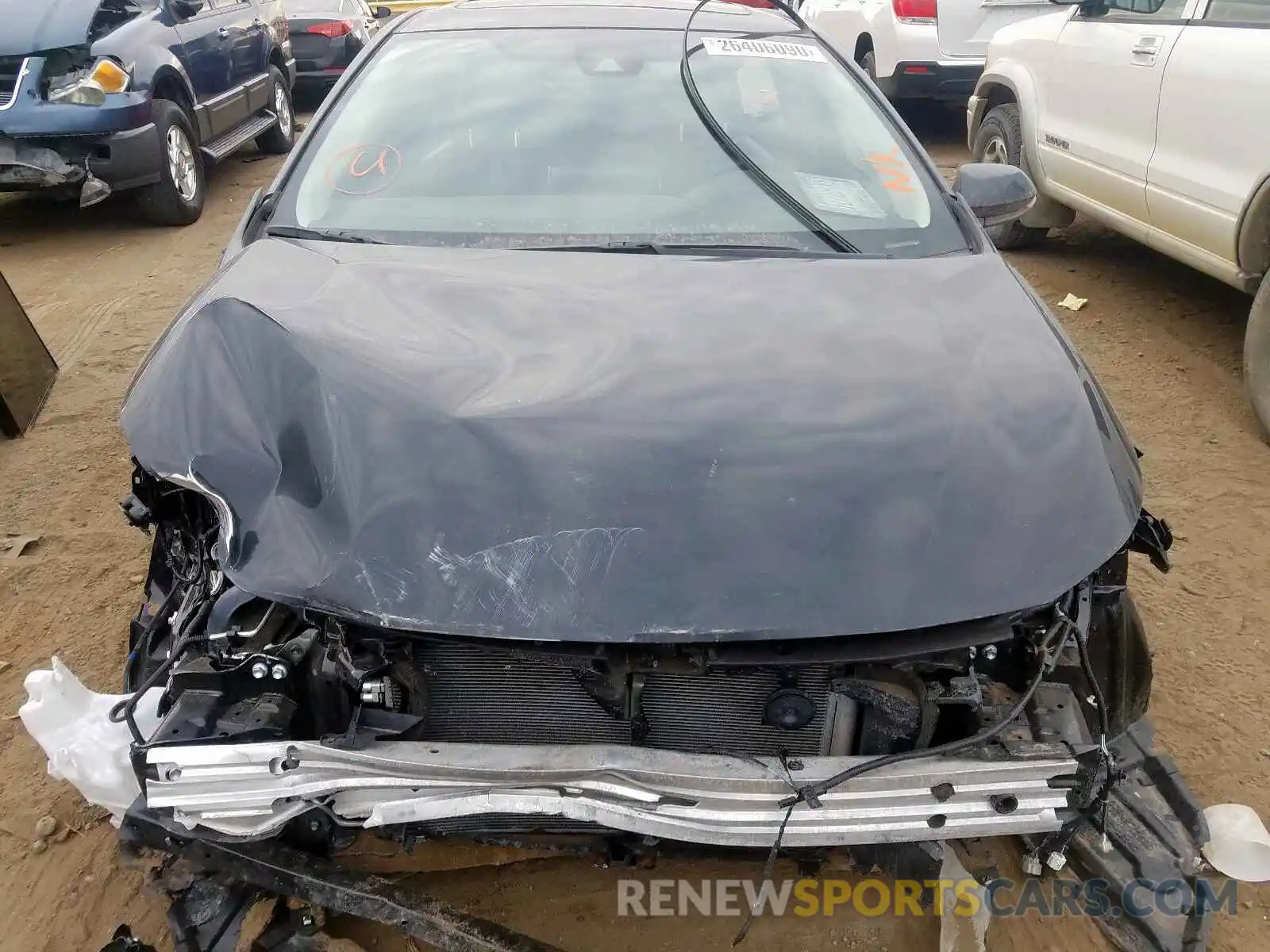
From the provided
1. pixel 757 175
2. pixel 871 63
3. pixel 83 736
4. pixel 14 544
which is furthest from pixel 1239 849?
pixel 871 63

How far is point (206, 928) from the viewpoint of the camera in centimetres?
176

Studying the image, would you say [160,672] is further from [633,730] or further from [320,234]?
[320,234]

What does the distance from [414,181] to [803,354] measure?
1242mm

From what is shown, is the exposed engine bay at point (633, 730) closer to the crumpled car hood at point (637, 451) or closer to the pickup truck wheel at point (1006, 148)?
the crumpled car hood at point (637, 451)

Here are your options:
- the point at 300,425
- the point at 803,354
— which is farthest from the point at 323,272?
the point at 803,354

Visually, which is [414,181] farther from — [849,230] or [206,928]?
[206,928]

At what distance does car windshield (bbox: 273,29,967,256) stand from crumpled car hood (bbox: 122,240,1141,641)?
1.10 ft

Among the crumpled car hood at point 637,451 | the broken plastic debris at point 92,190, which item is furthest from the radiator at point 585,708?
the broken plastic debris at point 92,190

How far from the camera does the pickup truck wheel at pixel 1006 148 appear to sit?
5797 mm

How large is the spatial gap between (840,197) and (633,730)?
1.56m

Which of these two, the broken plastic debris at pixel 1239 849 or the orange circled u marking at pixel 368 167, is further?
the orange circled u marking at pixel 368 167

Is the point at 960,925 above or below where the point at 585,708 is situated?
below

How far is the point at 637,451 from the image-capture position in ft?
5.44

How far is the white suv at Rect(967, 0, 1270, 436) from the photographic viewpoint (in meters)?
3.86
